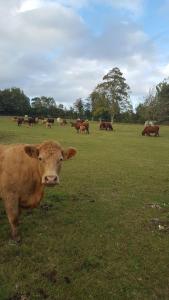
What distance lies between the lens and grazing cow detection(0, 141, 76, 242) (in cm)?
640

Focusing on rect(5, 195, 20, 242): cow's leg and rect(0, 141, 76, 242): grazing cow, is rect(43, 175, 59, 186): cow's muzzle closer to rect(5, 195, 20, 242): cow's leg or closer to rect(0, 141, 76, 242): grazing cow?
rect(0, 141, 76, 242): grazing cow

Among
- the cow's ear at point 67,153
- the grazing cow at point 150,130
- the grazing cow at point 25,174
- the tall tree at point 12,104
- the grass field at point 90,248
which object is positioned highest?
the tall tree at point 12,104

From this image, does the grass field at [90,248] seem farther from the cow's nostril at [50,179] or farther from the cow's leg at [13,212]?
the cow's nostril at [50,179]

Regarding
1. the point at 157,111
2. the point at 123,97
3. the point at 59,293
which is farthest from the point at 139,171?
the point at 123,97

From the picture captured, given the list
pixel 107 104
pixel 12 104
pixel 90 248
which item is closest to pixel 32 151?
pixel 90 248

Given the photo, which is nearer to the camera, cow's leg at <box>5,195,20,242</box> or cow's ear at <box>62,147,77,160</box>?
cow's leg at <box>5,195,20,242</box>

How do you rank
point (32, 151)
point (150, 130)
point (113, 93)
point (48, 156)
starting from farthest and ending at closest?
point (113, 93) → point (150, 130) → point (32, 151) → point (48, 156)

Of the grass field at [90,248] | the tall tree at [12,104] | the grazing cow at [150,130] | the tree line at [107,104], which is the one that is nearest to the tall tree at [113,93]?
the tree line at [107,104]

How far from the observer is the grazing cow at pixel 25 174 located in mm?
6398

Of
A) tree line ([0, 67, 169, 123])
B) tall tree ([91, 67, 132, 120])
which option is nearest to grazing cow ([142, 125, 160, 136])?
tree line ([0, 67, 169, 123])

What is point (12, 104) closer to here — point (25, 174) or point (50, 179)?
point (25, 174)

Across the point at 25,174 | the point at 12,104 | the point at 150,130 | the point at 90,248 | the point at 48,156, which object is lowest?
the point at 90,248

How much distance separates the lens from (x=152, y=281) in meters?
5.54

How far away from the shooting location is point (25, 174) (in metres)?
6.75
